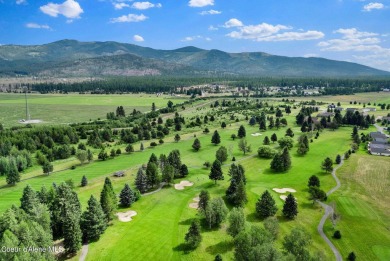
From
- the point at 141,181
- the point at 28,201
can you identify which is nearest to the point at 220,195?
the point at 141,181

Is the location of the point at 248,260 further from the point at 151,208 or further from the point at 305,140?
the point at 305,140

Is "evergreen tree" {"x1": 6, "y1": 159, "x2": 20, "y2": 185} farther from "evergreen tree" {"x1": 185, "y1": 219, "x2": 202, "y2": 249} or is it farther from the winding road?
the winding road

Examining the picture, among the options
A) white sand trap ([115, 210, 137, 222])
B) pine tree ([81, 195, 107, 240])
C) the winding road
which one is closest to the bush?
the winding road

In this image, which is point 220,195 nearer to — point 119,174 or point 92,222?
point 92,222

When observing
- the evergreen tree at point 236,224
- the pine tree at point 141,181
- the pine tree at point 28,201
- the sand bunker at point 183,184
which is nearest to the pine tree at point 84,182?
the pine tree at point 141,181

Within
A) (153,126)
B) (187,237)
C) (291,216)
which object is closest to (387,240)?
(291,216)

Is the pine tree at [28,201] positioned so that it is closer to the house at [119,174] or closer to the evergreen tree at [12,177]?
the house at [119,174]
